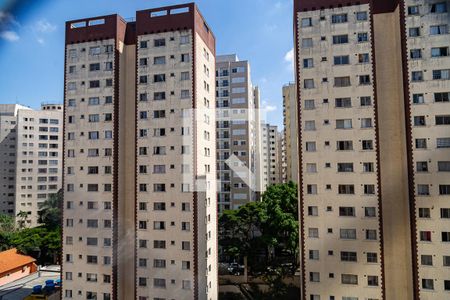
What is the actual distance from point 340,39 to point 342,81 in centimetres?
273

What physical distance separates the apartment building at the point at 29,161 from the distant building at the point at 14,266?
85.4ft

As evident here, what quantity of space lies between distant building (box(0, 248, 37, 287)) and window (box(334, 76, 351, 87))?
108 feet

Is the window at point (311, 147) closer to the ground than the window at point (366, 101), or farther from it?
closer to the ground

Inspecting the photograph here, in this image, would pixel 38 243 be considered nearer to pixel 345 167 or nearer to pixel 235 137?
pixel 235 137

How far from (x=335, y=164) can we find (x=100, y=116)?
55.5 ft

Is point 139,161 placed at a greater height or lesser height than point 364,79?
lesser

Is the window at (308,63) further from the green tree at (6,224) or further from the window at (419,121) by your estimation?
the green tree at (6,224)

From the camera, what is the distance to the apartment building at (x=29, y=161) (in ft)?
188

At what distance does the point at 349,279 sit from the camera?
19094mm

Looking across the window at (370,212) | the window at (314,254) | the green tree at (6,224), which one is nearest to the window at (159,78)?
the window at (314,254)

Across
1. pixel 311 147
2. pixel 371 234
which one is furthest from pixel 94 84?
pixel 371 234

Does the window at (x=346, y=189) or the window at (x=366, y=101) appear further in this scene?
the window at (x=366, y=101)

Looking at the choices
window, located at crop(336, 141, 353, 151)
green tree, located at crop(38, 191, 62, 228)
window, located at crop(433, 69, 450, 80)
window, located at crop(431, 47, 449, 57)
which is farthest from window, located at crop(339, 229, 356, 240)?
green tree, located at crop(38, 191, 62, 228)

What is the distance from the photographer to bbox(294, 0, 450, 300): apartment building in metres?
18.2
